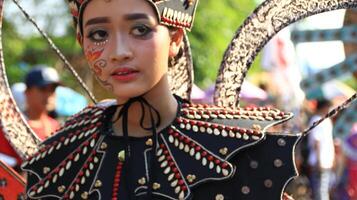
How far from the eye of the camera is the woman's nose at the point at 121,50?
2.81 m

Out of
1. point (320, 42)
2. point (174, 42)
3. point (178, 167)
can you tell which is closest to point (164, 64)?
point (174, 42)

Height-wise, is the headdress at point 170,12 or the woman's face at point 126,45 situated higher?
the headdress at point 170,12

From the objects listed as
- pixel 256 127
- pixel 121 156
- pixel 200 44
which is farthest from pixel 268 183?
pixel 200 44

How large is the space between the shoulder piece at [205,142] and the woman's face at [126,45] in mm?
174

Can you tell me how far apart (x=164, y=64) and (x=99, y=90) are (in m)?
1.17

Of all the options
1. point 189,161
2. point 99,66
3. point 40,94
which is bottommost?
point 189,161

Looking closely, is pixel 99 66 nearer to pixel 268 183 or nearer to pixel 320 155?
pixel 268 183

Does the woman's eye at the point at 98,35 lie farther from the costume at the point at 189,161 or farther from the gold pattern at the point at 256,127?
the gold pattern at the point at 256,127

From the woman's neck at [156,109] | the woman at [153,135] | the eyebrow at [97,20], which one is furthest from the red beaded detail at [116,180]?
the eyebrow at [97,20]

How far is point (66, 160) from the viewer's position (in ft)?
10.0

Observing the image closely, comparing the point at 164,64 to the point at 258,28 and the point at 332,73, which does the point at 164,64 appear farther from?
the point at 332,73

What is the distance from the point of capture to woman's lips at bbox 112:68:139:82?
2826 mm

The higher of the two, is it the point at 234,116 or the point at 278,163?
the point at 234,116

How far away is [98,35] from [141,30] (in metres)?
0.13
